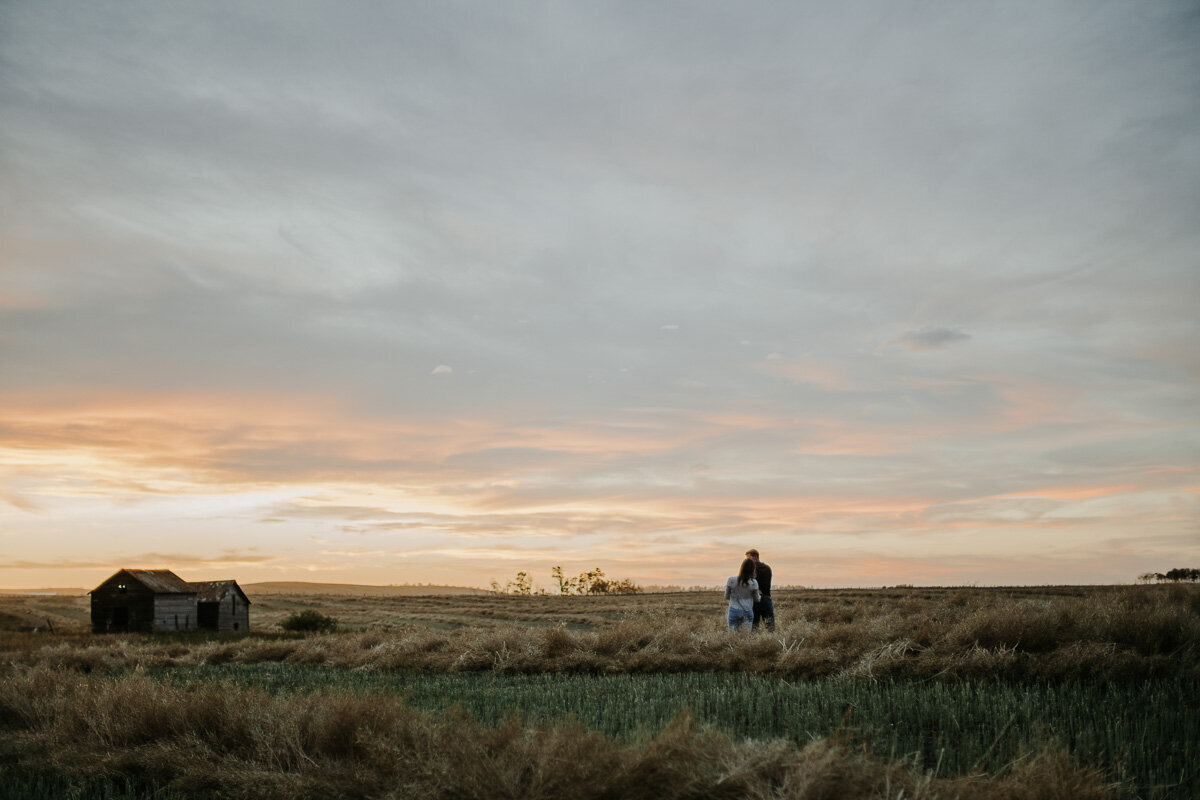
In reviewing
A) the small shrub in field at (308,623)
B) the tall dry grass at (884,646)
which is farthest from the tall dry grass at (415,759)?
the small shrub in field at (308,623)

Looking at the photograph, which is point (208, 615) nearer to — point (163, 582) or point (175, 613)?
point (175, 613)

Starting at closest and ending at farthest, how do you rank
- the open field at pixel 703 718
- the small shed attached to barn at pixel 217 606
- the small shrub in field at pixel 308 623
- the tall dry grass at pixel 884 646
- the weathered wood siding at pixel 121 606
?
the open field at pixel 703 718 < the tall dry grass at pixel 884 646 < the small shrub in field at pixel 308 623 < the weathered wood siding at pixel 121 606 < the small shed attached to barn at pixel 217 606

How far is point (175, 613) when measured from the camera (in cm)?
4753

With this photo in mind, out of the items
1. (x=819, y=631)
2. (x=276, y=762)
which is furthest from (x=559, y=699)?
(x=819, y=631)

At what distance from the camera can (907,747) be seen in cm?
635

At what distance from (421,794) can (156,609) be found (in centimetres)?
4895

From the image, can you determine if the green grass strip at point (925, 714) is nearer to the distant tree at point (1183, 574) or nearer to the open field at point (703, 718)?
the open field at point (703, 718)

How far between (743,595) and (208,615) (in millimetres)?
44279

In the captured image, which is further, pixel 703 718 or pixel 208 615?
pixel 208 615

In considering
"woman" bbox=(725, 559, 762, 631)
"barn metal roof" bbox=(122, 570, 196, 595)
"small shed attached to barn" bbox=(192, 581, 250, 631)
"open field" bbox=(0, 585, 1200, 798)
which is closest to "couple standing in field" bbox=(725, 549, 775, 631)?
"woman" bbox=(725, 559, 762, 631)

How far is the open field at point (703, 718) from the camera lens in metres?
5.31

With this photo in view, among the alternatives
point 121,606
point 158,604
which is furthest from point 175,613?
point 121,606

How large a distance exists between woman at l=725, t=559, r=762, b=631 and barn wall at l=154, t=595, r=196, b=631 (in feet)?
139

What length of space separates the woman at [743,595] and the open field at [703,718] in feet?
4.46
